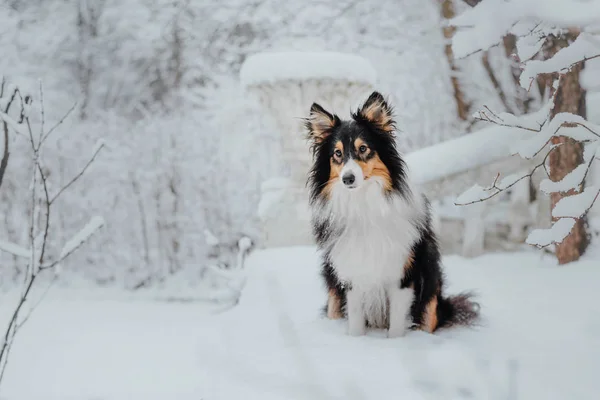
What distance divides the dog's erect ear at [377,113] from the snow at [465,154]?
7.22 feet

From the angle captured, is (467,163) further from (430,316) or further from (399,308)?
(399,308)

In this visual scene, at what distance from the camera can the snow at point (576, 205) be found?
126cm

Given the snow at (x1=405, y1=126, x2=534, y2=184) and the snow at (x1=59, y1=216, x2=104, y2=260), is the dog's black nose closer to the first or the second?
the snow at (x1=59, y1=216, x2=104, y2=260)

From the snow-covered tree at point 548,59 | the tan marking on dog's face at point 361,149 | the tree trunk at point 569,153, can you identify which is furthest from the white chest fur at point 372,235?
the tree trunk at point 569,153

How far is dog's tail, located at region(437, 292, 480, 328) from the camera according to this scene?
7.73 ft

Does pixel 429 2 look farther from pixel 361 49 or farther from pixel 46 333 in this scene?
pixel 46 333

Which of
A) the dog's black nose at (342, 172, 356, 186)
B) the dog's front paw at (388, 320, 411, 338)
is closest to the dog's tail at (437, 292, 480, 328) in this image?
the dog's front paw at (388, 320, 411, 338)

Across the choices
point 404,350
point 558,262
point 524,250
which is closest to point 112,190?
point 524,250

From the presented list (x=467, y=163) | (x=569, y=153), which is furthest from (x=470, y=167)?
(x=569, y=153)

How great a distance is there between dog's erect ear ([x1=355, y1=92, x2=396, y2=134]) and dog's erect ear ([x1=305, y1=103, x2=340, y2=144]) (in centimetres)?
12

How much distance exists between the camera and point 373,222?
209 cm

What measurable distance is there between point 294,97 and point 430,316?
3149 millimetres

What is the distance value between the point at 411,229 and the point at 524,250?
3041mm

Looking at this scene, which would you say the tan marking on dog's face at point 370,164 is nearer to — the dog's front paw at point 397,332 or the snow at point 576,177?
the dog's front paw at point 397,332
